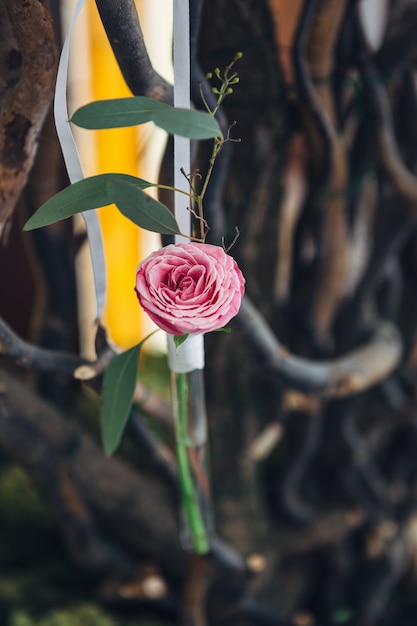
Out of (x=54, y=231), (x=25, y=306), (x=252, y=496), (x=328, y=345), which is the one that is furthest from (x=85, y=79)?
(x=252, y=496)

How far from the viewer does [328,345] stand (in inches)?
32.8

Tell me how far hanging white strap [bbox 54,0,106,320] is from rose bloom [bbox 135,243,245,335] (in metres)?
0.10

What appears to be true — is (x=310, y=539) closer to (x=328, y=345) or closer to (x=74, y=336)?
(x=328, y=345)

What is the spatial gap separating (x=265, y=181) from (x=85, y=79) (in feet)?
0.83

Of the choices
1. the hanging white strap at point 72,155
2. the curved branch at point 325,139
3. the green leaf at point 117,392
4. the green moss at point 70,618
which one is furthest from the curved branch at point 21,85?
the green moss at point 70,618

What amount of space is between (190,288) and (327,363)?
41 centimetres

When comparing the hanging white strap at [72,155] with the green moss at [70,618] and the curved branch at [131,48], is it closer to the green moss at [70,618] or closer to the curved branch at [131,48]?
the curved branch at [131,48]

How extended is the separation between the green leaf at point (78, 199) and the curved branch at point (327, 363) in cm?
21

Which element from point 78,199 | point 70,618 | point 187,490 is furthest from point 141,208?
point 70,618

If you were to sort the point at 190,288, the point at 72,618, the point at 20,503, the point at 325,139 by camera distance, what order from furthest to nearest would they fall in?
1. the point at 20,503
2. the point at 72,618
3. the point at 325,139
4. the point at 190,288

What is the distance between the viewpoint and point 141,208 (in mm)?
410

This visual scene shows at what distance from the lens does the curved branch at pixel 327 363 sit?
638 millimetres

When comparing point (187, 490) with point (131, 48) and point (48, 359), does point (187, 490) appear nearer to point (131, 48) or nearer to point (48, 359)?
point (48, 359)

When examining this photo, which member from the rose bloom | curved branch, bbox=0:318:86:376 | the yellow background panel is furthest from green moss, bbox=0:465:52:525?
the rose bloom
